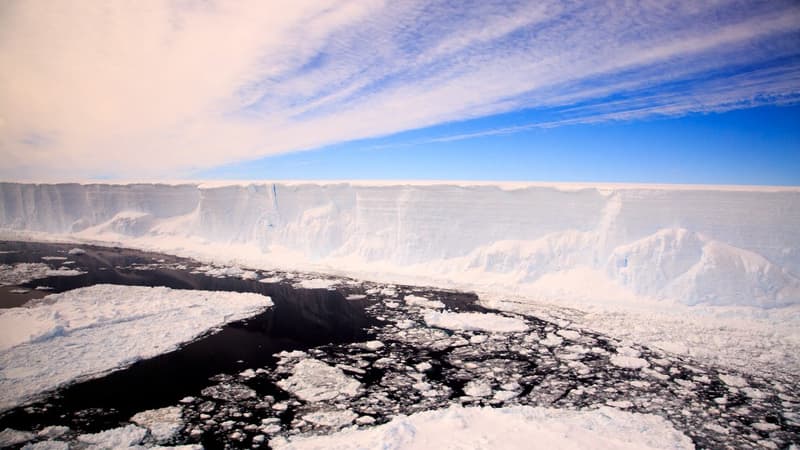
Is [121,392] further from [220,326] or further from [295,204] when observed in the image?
[295,204]

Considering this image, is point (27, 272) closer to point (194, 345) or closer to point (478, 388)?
point (194, 345)

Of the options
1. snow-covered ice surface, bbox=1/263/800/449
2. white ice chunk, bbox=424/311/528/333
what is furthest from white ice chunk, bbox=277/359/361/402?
white ice chunk, bbox=424/311/528/333

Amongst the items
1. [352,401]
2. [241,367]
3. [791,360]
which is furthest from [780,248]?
[241,367]

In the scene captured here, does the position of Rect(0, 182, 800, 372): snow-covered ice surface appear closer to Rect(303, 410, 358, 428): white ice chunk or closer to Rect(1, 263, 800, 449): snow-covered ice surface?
Rect(1, 263, 800, 449): snow-covered ice surface

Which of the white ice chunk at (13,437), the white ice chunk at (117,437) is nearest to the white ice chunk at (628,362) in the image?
the white ice chunk at (117,437)

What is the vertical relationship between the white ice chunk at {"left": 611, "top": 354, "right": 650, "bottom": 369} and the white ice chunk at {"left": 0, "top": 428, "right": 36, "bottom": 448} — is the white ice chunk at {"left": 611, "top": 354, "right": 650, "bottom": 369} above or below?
above

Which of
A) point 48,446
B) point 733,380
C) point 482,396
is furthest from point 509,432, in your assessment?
point 48,446
